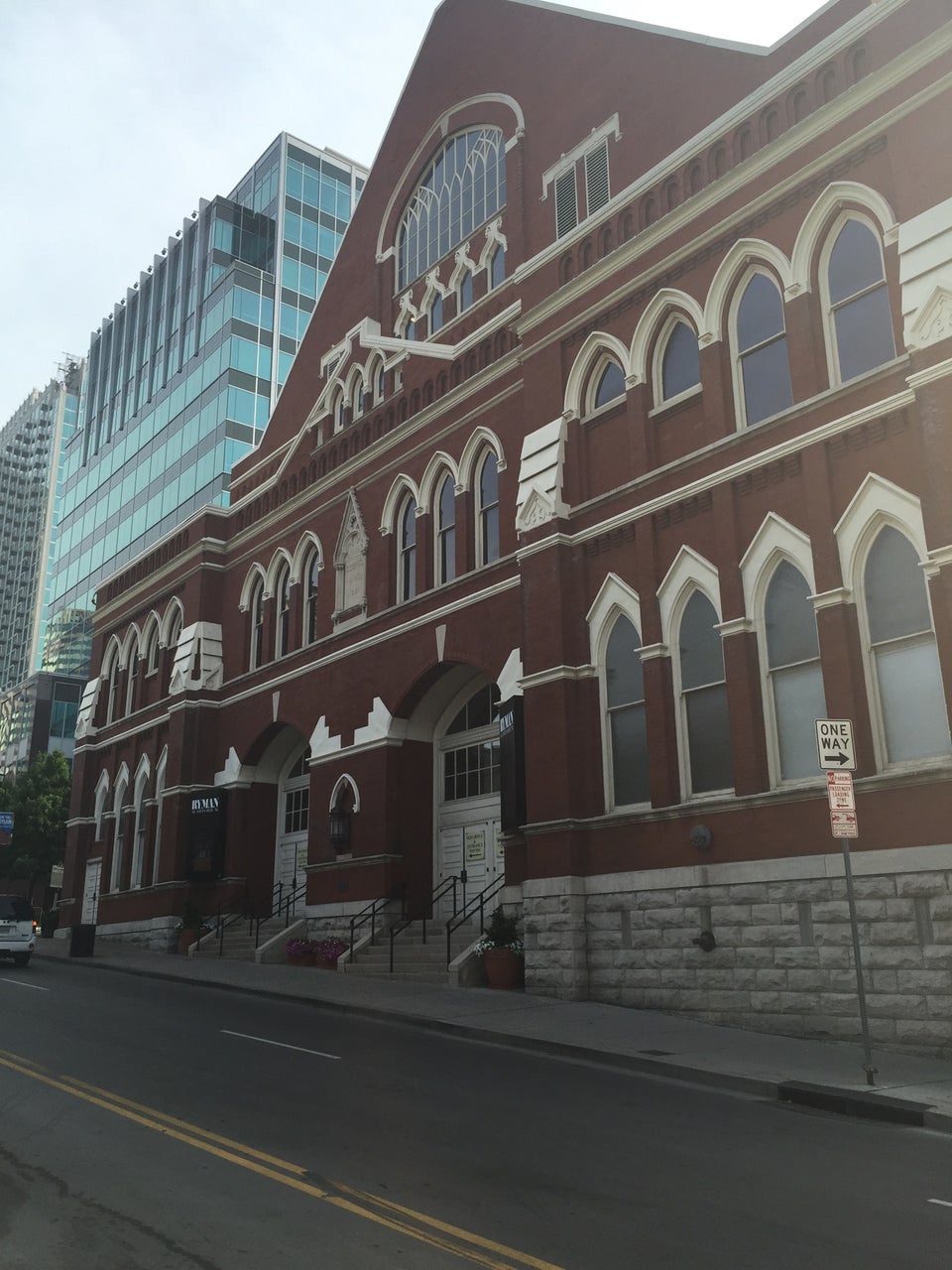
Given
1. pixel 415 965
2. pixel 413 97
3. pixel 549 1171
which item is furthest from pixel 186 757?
pixel 549 1171

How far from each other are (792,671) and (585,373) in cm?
710

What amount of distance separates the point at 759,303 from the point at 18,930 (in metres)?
19.9

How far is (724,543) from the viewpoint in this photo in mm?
15883

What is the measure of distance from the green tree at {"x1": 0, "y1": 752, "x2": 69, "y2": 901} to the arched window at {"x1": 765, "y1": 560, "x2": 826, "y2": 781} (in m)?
45.1

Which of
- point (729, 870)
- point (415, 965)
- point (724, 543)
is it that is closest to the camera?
point (729, 870)

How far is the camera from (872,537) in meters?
14.1

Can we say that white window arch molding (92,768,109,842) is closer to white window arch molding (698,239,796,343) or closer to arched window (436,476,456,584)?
arched window (436,476,456,584)

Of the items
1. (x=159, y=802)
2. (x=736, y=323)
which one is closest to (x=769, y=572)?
(x=736, y=323)

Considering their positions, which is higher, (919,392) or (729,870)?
(919,392)

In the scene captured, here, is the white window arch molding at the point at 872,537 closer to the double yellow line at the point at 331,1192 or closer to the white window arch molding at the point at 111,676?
the double yellow line at the point at 331,1192

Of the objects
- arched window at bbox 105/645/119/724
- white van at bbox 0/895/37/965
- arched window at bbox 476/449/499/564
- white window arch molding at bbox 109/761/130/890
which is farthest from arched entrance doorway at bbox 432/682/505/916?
arched window at bbox 105/645/119/724

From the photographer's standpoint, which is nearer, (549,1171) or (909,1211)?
(909,1211)

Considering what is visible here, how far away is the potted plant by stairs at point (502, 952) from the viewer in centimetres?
1767

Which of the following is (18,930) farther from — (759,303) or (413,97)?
(413,97)
